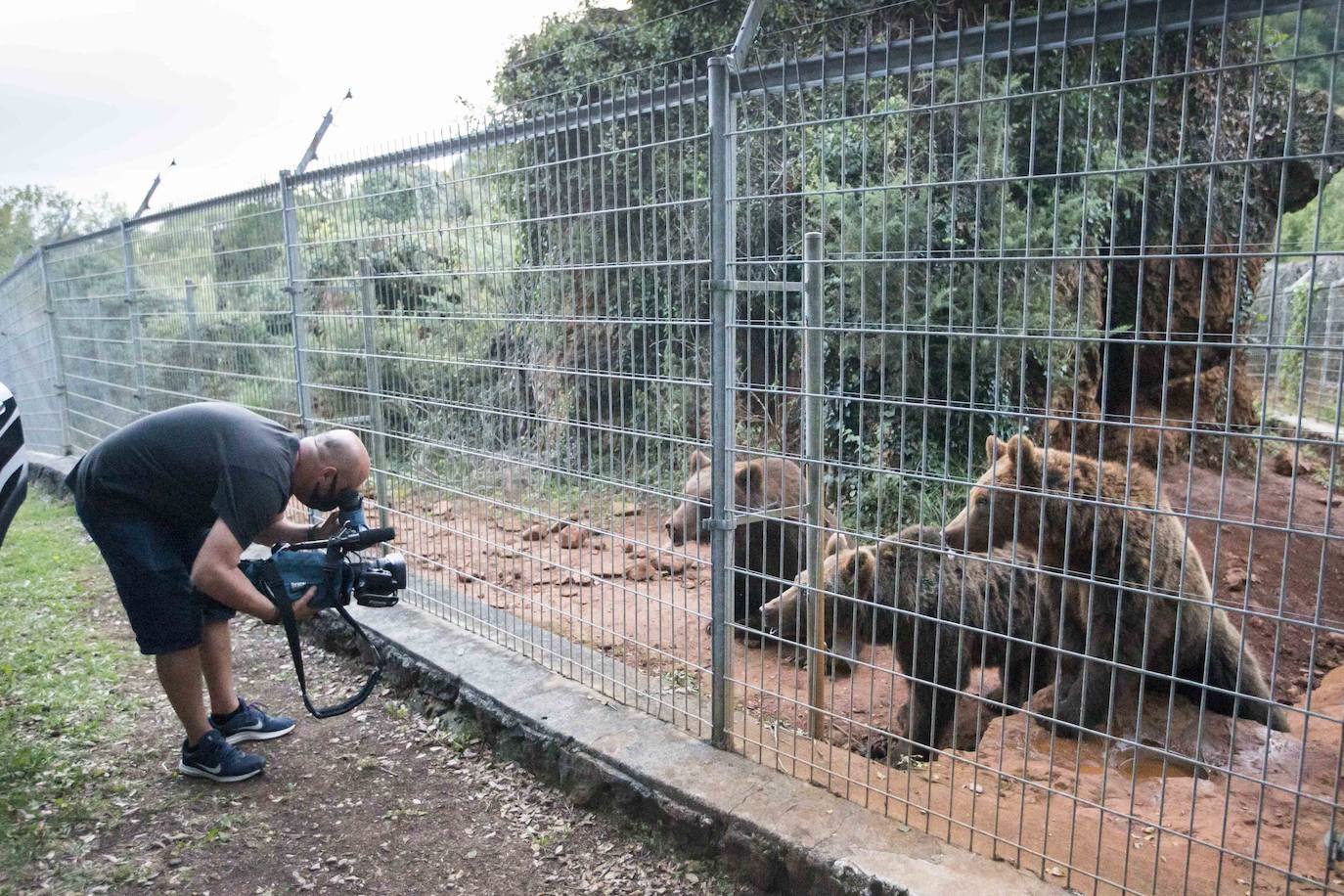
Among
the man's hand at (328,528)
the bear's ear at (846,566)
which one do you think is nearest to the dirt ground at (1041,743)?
the bear's ear at (846,566)

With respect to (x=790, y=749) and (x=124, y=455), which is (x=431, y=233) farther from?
(x=790, y=749)

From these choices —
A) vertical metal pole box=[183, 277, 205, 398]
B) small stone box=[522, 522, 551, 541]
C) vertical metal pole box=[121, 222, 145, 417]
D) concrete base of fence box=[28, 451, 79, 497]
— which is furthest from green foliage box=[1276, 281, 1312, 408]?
concrete base of fence box=[28, 451, 79, 497]

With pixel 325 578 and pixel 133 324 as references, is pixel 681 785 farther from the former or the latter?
pixel 133 324

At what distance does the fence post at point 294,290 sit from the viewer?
615 centimetres

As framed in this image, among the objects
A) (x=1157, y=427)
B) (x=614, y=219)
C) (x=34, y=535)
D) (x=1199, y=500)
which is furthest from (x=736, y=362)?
(x=34, y=535)

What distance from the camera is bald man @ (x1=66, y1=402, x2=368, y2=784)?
371cm

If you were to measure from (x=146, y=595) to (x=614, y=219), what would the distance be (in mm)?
2553

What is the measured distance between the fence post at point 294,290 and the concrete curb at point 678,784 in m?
1.90

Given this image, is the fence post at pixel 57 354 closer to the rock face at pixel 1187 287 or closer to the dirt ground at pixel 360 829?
the dirt ground at pixel 360 829

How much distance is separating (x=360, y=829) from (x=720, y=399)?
2329 mm

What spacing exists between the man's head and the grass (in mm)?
1607

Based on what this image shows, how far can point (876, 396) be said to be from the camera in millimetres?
3125

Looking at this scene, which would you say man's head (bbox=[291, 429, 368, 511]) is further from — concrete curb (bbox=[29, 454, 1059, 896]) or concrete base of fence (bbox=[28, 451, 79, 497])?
concrete base of fence (bbox=[28, 451, 79, 497])

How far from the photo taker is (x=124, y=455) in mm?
3895
